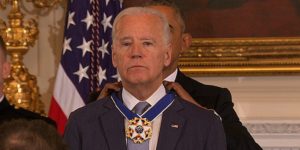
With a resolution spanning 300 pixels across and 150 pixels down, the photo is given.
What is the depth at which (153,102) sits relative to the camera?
302 cm

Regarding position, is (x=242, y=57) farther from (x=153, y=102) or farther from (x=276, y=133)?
(x=153, y=102)

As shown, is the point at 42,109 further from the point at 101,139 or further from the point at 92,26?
the point at 101,139

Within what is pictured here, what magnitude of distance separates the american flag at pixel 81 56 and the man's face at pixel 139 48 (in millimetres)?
2718

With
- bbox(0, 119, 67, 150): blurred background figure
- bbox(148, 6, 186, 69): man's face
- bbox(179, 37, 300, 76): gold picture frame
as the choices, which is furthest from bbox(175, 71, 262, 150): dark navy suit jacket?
bbox(179, 37, 300, 76): gold picture frame

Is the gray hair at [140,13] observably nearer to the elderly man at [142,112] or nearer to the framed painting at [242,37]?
the elderly man at [142,112]

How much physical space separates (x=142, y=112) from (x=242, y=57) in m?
2.99

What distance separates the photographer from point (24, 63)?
244 inches

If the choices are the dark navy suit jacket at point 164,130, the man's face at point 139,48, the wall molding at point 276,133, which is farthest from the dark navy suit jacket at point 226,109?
the wall molding at point 276,133

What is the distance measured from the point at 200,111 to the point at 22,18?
303 centimetres

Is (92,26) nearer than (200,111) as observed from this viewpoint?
No

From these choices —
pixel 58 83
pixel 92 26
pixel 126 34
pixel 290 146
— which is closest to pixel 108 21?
pixel 92 26

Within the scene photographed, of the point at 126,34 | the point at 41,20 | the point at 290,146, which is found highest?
the point at 126,34

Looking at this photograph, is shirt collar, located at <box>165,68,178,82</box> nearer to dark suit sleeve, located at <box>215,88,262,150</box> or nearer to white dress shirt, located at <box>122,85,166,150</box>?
dark suit sleeve, located at <box>215,88,262,150</box>

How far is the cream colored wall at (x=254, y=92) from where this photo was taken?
18.6ft
